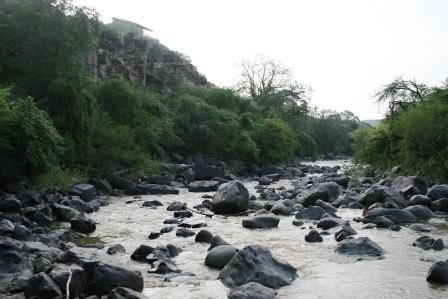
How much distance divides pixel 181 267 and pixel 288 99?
60885 millimetres

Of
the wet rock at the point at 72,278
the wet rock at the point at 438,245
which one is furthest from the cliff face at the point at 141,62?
the wet rock at the point at 72,278

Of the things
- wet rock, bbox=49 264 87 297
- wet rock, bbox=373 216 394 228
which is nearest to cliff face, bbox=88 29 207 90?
wet rock, bbox=373 216 394 228

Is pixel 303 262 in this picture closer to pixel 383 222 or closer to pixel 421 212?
pixel 383 222

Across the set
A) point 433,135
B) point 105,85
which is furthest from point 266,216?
point 105,85

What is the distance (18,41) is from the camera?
2319 centimetres

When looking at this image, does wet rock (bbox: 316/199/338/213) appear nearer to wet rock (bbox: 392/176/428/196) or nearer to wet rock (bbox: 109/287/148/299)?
wet rock (bbox: 392/176/428/196)

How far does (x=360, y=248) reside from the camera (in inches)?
386

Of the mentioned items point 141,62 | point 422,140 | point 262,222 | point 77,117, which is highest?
point 141,62

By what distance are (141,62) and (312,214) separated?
45.9 m

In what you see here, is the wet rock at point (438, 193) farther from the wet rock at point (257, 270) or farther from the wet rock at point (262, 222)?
the wet rock at point (257, 270)

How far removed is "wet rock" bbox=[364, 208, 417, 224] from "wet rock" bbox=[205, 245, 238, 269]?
6.23 metres

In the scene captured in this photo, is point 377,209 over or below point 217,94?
below

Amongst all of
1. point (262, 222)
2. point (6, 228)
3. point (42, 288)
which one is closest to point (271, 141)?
point (262, 222)

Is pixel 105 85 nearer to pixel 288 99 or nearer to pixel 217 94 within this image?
pixel 217 94
